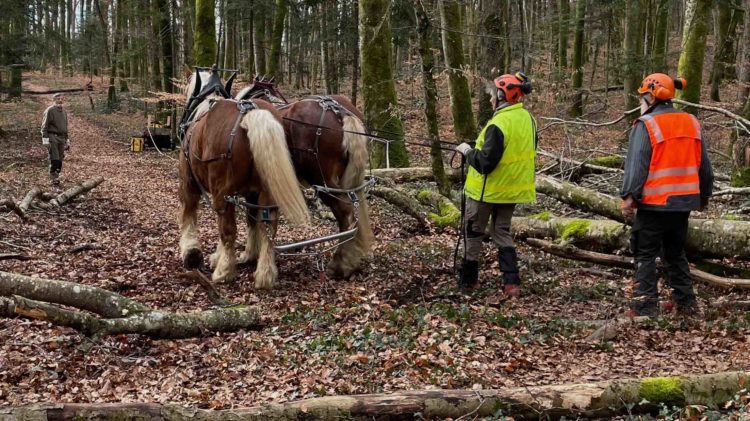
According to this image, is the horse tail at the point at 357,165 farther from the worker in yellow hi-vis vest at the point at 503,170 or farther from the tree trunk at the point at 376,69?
the tree trunk at the point at 376,69

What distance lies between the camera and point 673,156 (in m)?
5.21

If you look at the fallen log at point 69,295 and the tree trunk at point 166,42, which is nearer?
the fallen log at point 69,295

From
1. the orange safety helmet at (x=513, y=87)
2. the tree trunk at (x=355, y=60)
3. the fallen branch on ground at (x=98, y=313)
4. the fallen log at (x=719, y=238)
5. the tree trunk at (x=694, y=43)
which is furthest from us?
the tree trunk at (x=355, y=60)

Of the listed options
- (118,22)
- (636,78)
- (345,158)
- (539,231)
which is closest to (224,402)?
(345,158)

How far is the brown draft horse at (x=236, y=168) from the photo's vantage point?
6.32 meters

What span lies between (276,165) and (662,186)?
353 cm

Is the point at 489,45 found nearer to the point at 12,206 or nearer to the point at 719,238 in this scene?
the point at 719,238

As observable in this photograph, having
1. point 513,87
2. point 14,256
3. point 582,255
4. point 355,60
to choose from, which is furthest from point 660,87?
point 355,60

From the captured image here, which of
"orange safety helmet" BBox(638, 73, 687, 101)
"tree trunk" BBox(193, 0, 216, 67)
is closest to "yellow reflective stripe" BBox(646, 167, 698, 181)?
"orange safety helmet" BBox(638, 73, 687, 101)

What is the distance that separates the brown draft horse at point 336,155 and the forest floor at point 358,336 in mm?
361

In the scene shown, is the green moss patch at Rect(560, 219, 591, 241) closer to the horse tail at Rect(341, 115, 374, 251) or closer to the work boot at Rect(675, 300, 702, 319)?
the work boot at Rect(675, 300, 702, 319)

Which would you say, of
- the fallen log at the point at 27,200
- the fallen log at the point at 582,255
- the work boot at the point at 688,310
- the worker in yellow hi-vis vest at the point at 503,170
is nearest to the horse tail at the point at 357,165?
the worker in yellow hi-vis vest at the point at 503,170

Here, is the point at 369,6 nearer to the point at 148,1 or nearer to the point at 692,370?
the point at 692,370

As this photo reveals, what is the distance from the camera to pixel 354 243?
7.17 meters
